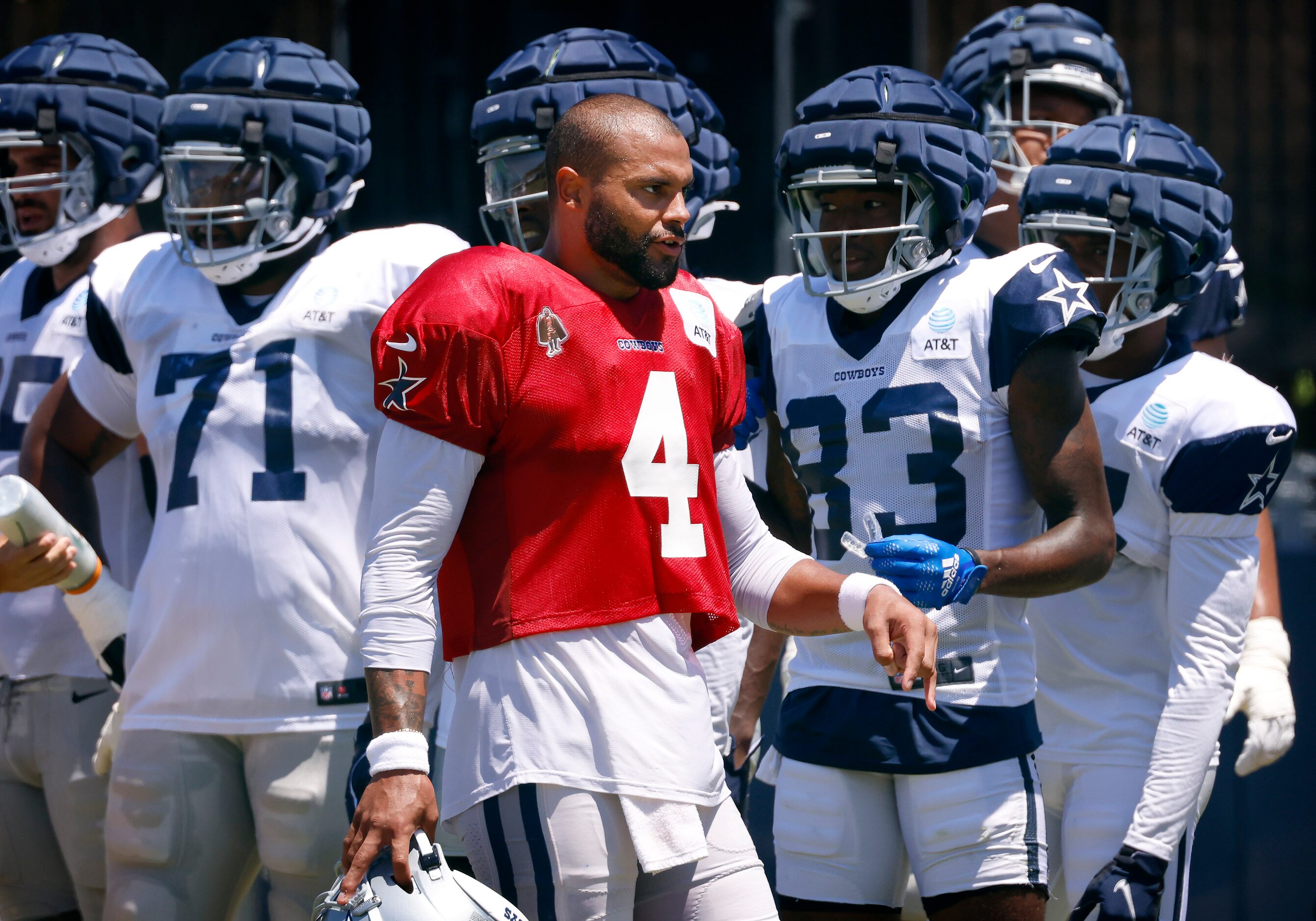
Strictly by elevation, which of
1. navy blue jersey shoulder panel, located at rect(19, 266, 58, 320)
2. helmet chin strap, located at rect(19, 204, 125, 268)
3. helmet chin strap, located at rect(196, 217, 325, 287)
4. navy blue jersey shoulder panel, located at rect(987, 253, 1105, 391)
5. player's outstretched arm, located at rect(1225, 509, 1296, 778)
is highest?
helmet chin strap, located at rect(19, 204, 125, 268)

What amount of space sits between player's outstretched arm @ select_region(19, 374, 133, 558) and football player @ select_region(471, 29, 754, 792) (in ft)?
3.20

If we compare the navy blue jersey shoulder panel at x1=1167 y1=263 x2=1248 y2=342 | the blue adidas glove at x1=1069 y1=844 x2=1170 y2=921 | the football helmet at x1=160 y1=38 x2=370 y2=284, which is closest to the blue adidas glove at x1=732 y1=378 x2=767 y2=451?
the football helmet at x1=160 y1=38 x2=370 y2=284

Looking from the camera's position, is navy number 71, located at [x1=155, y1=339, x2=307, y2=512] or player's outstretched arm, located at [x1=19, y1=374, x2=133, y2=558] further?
player's outstretched arm, located at [x1=19, y1=374, x2=133, y2=558]

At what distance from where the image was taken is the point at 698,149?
4.30 metres

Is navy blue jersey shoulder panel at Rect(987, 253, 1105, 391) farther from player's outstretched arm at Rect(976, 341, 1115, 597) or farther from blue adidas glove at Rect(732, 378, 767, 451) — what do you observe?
blue adidas glove at Rect(732, 378, 767, 451)

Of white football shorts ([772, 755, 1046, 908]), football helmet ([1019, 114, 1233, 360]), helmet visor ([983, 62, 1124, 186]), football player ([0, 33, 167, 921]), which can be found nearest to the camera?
white football shorts ([772, 755, 1046, 908])

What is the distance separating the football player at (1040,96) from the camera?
448 cm

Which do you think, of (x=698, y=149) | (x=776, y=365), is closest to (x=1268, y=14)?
(x=698, y=149)

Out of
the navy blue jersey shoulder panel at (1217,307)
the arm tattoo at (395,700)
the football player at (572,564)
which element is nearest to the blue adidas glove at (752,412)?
the football player at (572,564)

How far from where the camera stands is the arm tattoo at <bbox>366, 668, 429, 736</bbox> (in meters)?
2.38

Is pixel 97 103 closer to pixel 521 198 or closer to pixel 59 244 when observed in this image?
pixel 59 244

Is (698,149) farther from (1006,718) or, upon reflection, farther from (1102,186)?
(1006,718)

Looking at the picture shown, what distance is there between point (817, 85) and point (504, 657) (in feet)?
15.1

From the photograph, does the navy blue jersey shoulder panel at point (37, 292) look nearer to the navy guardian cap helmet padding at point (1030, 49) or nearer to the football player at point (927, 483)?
the football player at point (927, 483)
